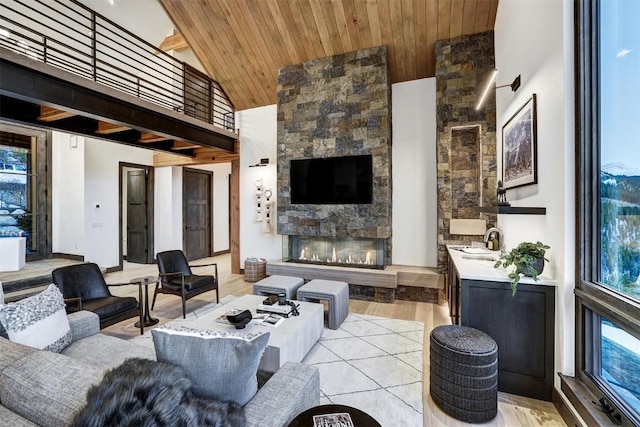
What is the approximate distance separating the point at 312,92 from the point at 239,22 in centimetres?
157

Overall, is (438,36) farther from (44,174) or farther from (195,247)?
(44,174)

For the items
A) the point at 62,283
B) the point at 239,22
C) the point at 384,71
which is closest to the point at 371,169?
the point at 384,71

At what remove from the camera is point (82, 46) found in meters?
5.82

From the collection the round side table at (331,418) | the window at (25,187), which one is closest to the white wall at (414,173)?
the round side table at (331,418)

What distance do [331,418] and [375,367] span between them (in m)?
1.51

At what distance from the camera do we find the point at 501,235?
149 inches

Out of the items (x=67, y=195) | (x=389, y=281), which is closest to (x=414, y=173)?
(x=389, y=281)

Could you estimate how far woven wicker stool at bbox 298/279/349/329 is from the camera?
3293mm

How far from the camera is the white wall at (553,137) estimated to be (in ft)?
6.34

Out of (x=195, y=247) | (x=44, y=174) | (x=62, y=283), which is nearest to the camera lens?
(x=62, y=283)

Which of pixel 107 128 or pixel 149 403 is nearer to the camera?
pixel 149 403

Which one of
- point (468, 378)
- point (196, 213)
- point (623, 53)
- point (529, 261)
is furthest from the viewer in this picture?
point (196, 213)

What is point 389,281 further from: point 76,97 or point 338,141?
point 76,97

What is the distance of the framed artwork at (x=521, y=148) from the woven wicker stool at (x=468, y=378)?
159 cm
